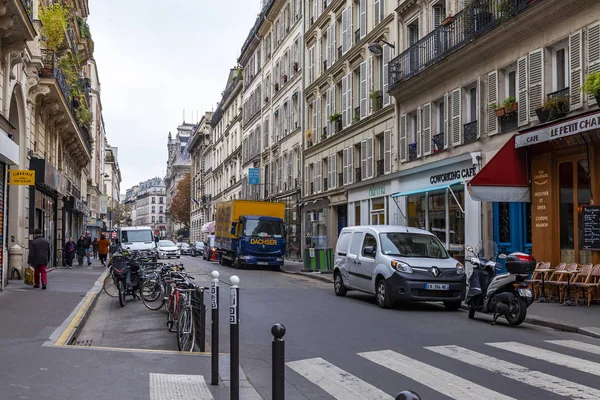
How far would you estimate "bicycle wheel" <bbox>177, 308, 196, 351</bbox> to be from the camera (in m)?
9.20

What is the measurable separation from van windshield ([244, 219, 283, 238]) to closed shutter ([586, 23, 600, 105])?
19584mm

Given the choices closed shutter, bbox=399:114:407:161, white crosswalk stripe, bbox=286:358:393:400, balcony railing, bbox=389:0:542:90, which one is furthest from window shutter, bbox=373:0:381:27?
white crosswalk stripe, bbox=286:358:393:400

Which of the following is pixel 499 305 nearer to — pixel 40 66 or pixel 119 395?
pixel 119 395

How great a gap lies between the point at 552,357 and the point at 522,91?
35.1ft

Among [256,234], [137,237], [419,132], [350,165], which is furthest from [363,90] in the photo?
[137,237]

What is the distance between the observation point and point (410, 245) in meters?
15.5

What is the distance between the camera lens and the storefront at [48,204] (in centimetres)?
2234

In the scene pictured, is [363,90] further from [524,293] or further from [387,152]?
[524,293]

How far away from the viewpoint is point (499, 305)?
38.7 ft

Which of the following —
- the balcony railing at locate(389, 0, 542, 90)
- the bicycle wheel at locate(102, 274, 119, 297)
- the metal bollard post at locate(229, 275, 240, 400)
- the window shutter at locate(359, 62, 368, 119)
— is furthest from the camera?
the window shutter at locate(359, 62, 368, 119)

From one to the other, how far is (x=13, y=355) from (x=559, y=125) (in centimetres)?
1176

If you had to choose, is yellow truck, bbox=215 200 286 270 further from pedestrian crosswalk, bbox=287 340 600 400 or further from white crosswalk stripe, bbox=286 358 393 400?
white crosswalk stripe, bbox=286 358 393 400

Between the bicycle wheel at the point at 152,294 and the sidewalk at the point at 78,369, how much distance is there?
11.4ft

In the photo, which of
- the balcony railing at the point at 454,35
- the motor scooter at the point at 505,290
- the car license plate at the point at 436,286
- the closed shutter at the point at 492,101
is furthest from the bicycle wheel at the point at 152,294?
the balcony railing at the point at 454,35
